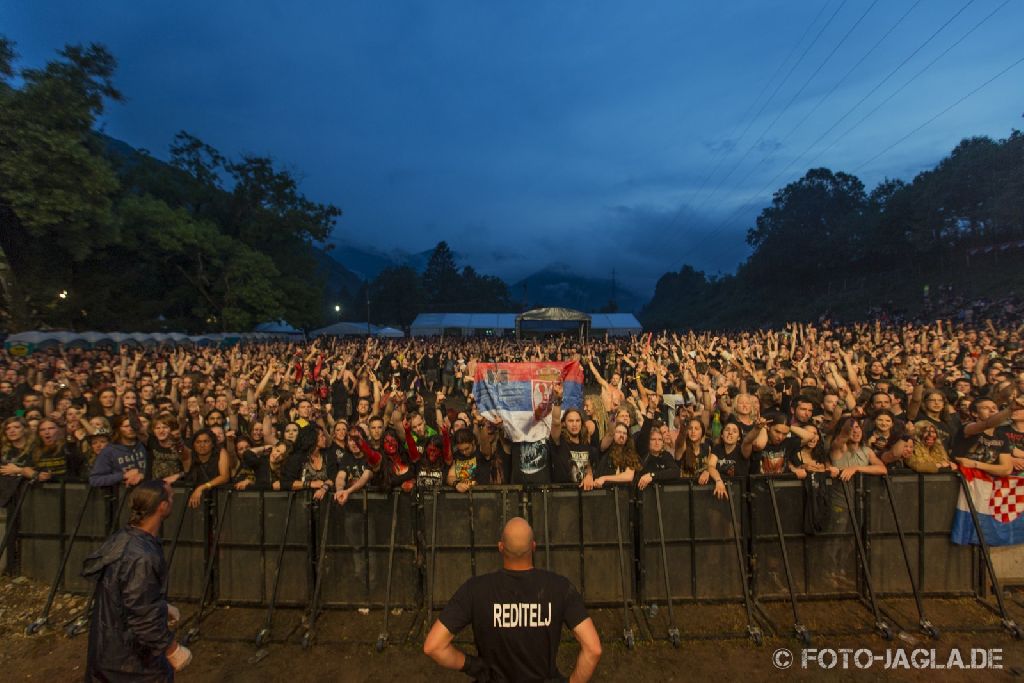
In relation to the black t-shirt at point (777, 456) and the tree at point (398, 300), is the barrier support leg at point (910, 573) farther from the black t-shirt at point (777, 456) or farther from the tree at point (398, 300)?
the tree at point (398, 300)

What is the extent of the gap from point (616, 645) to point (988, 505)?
4774mm

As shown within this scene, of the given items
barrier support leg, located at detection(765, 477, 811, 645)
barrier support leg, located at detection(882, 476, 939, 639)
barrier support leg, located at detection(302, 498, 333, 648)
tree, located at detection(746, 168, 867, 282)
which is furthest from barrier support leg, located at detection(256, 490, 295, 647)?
tree, located at detection(746, 168, 867, 282)

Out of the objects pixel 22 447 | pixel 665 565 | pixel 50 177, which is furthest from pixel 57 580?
pixel 50 177

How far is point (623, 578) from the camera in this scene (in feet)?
18.8

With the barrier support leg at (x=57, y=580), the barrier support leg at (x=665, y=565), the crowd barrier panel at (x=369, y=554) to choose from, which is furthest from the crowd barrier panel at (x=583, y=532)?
the barrier support leg at (x=57, y=580)

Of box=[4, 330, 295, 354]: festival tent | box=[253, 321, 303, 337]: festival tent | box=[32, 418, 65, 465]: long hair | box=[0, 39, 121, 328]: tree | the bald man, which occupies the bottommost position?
the bald man

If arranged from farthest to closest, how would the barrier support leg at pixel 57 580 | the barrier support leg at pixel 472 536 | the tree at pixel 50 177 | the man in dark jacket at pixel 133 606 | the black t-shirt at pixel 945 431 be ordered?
the tree at pixel 50 177 < the black t-shirt at pixel 945 431 < the barrier support leg at pixel 472 536 < the barrier support leg at pixel 57 580 < the man in dark jacket at pixel 133 606

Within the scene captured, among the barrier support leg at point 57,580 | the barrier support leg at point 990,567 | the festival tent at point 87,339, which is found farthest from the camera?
the festival tent at point 87,339

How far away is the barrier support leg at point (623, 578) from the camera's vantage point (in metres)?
5.43

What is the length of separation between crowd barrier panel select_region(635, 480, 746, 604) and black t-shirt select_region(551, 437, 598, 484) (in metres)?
0.88

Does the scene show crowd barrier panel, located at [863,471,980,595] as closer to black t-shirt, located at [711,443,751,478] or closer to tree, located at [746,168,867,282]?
black t-shirt, located at [711,443,751,478]

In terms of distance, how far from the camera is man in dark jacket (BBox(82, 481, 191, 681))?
3.24 meters

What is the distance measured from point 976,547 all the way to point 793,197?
82.4 meters

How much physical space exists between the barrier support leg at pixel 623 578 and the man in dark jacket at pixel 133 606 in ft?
13.6
